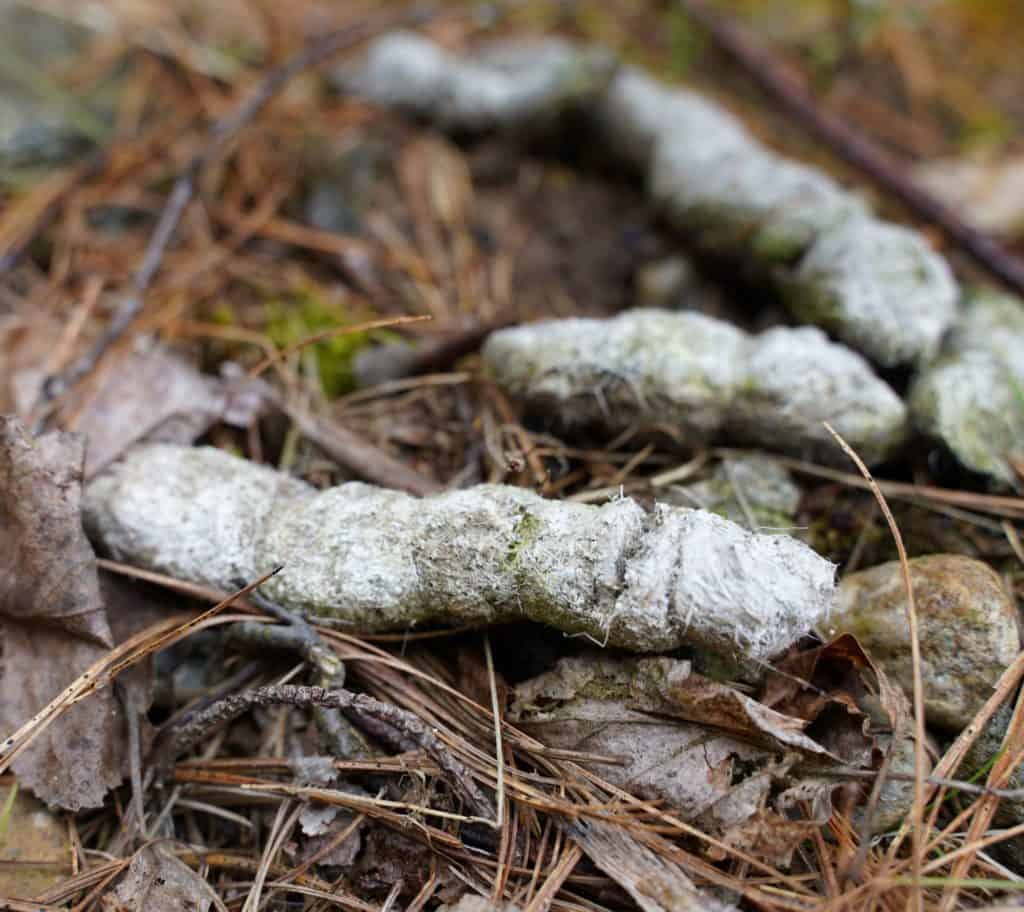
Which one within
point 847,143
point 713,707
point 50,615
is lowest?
point 50,615

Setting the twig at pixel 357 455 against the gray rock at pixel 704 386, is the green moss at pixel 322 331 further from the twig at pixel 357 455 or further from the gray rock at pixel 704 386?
the gray rock at pixel 704 386

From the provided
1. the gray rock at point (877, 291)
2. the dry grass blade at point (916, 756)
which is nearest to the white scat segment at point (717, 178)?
the gray rock at point (877, 291)

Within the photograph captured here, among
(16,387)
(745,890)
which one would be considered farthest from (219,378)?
(745,890)

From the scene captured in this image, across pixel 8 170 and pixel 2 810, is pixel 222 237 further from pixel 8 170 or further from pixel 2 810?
pixel 2 810

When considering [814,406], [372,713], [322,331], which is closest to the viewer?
[372,713]

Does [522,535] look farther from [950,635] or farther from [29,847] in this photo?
[29,847]

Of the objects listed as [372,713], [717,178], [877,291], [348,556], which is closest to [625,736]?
[372,713]
